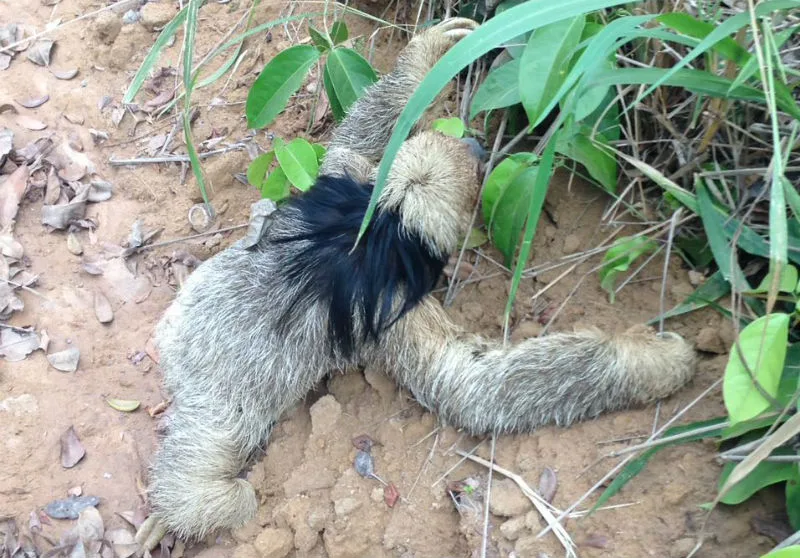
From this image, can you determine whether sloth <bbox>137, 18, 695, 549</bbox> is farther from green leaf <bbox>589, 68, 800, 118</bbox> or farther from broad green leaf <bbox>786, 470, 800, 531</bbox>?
green leaf <bbox>589, 68, 800, 118</bbox>

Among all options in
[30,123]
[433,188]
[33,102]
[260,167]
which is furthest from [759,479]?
[33,102]

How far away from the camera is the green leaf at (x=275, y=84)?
9.82ft

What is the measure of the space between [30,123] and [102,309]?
1.29 m

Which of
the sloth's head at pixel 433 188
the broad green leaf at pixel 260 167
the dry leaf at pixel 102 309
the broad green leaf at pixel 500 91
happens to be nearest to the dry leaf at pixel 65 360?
the dry leaf at pixel 102 309

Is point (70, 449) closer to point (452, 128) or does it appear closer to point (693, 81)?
point (452, 128)

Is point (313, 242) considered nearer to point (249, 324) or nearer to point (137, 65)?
point (249, 324)

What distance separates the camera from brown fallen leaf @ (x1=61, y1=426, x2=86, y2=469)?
9.96 ft

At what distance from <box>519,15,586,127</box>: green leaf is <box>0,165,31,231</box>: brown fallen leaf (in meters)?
2.87

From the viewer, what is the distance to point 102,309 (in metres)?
3.43

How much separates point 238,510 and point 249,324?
76 cm

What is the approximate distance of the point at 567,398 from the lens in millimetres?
2547

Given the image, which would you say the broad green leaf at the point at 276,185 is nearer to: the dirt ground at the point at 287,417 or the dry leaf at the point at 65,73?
the dirt ground at the point at 287,417

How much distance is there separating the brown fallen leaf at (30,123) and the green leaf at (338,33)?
1.82 m

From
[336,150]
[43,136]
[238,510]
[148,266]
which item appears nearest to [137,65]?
[43,136]
